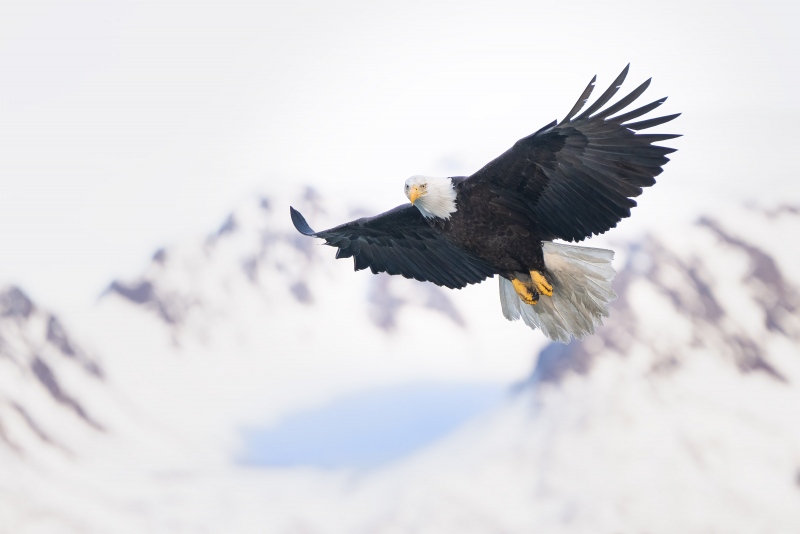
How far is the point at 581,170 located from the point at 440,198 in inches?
41.6

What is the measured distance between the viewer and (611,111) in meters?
6.06

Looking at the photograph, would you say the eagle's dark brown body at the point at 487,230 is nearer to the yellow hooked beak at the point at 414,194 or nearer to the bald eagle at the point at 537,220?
the bald eagle at the point at 537,220

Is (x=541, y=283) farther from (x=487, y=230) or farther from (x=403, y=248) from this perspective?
(x=403, y=248)

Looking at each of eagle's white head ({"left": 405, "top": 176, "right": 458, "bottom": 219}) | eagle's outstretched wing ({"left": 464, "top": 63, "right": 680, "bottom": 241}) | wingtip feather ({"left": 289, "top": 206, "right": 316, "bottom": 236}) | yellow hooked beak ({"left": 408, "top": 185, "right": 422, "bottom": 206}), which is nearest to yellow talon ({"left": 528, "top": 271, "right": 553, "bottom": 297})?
eagle's outstretched wing ({"left": 464, "top": 63, "right": 680, "bottom": 241})

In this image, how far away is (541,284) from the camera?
24.1 ft

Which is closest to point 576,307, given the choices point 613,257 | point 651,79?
point 613,257

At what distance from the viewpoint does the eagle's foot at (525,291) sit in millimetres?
7473

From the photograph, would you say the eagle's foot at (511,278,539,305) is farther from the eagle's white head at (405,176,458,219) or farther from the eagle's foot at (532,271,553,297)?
the eagle's white head at (405,176,458,219)

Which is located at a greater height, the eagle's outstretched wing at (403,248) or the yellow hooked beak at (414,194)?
the eagle's outstretched wing at (403,248)

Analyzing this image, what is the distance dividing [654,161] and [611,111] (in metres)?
0.44

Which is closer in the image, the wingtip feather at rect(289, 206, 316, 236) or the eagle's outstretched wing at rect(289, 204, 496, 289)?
the eagle's outstretched wing at rect(289, 204, 496, 289)

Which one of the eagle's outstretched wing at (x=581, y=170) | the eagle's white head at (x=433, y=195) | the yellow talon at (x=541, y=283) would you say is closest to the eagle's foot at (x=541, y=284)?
the yellow talon at (x=541, y=283)

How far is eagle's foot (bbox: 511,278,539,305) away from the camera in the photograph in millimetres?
7473

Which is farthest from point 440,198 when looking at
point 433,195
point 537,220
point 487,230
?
point 537,220
